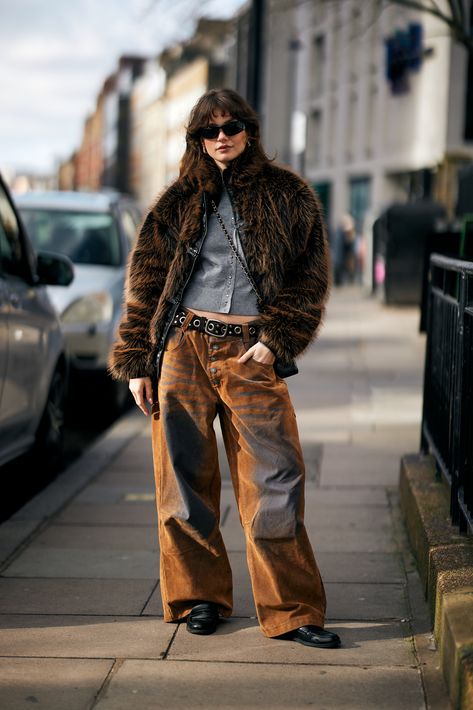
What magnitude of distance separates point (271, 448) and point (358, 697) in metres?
0.87

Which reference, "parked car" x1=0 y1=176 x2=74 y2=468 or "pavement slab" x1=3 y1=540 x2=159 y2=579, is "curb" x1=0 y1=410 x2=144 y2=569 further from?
"parked car" x1=0 y1=176 x2=74 y2=468

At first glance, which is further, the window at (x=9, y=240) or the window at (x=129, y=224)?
the window at (x=129, y=224)

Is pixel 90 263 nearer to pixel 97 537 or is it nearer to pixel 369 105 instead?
Answer: pixel 97 537

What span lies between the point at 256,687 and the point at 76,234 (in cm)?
824

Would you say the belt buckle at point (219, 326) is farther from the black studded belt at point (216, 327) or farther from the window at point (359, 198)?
the window at point (359, 198)

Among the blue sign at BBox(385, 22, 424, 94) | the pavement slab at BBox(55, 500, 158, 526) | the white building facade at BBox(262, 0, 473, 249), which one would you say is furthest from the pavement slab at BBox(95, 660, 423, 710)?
the blue sign at BBox(385, 22, 424, 94)

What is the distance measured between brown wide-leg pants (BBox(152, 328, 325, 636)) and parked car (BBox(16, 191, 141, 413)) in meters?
5.70

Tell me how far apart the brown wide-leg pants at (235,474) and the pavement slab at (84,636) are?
198mm

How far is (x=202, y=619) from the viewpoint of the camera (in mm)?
4332

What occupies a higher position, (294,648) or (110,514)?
(294,648)

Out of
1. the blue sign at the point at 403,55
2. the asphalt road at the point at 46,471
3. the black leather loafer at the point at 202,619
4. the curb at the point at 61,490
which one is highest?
the blue sign at the point at 403,55

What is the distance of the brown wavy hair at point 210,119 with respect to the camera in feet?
13.6

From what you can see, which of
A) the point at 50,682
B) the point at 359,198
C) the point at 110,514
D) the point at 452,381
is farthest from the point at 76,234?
the point at 359,198

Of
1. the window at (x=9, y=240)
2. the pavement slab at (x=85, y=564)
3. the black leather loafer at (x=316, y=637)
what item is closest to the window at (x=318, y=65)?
the window at (x=9, y=240)
